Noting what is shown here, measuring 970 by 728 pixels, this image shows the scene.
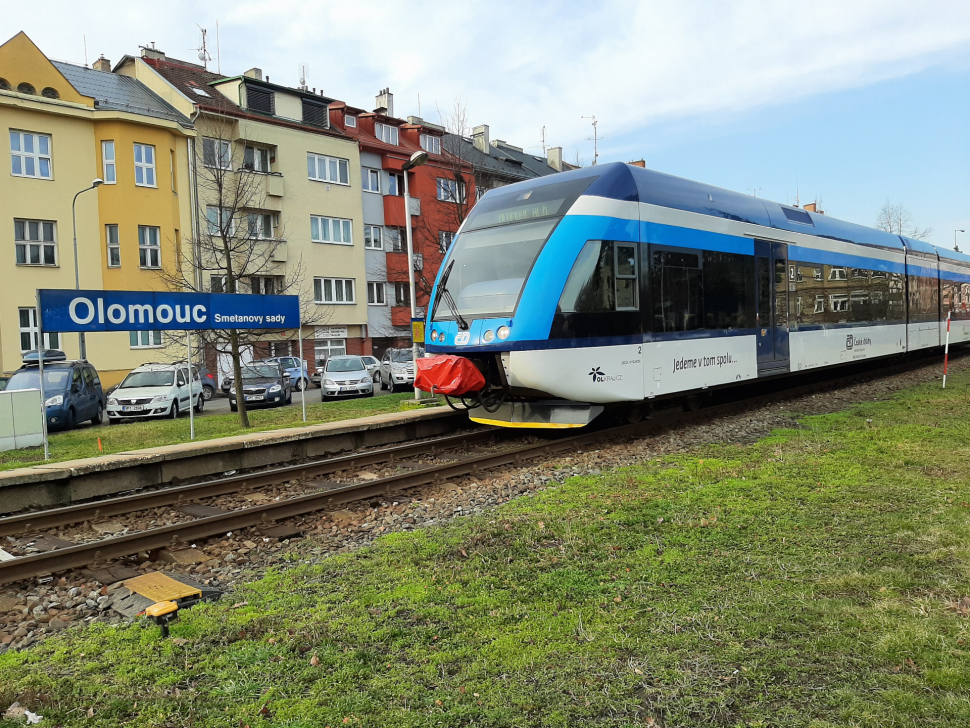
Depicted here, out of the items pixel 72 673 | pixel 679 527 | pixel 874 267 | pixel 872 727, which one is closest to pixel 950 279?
pixel 874 267

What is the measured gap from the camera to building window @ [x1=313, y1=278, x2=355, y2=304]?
1464 inches

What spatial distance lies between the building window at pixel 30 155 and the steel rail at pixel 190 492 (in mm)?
25335

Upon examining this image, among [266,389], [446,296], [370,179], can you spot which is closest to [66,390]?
[266,389]

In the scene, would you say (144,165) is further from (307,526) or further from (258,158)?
(307,526)

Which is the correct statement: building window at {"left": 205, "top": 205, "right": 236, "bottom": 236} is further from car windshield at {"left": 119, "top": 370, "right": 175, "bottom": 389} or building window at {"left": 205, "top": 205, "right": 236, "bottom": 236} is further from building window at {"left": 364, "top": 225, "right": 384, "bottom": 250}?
building window at {"left": 364, "top": 225, "right": 384, "bottom": 250}

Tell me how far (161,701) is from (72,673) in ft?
2.49

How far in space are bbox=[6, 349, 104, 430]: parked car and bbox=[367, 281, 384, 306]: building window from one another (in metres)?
21.1

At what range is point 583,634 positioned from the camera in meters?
3.88

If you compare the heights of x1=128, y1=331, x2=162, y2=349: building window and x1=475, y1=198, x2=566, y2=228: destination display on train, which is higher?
x1=475, y1=198, x2=566, y2=228: destination display on train

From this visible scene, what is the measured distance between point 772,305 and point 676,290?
3.44 meters

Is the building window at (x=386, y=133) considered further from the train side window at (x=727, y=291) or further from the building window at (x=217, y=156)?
the train side window at (x=727, y=291)

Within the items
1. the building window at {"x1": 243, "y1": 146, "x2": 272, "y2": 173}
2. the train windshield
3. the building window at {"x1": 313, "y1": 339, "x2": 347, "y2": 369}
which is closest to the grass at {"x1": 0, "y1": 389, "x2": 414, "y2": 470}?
the train windshield

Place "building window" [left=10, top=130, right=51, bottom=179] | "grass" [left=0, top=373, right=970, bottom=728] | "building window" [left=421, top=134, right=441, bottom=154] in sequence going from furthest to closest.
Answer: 1. "building window" [left=421, top=134, right=441, bottom=154]
2. "building window" [left=10, top=130, right=51, bottom=179]
3. "grass" [left=0, top=373, right=970, bottom=728]

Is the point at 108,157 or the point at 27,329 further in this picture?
the point at 108,157
